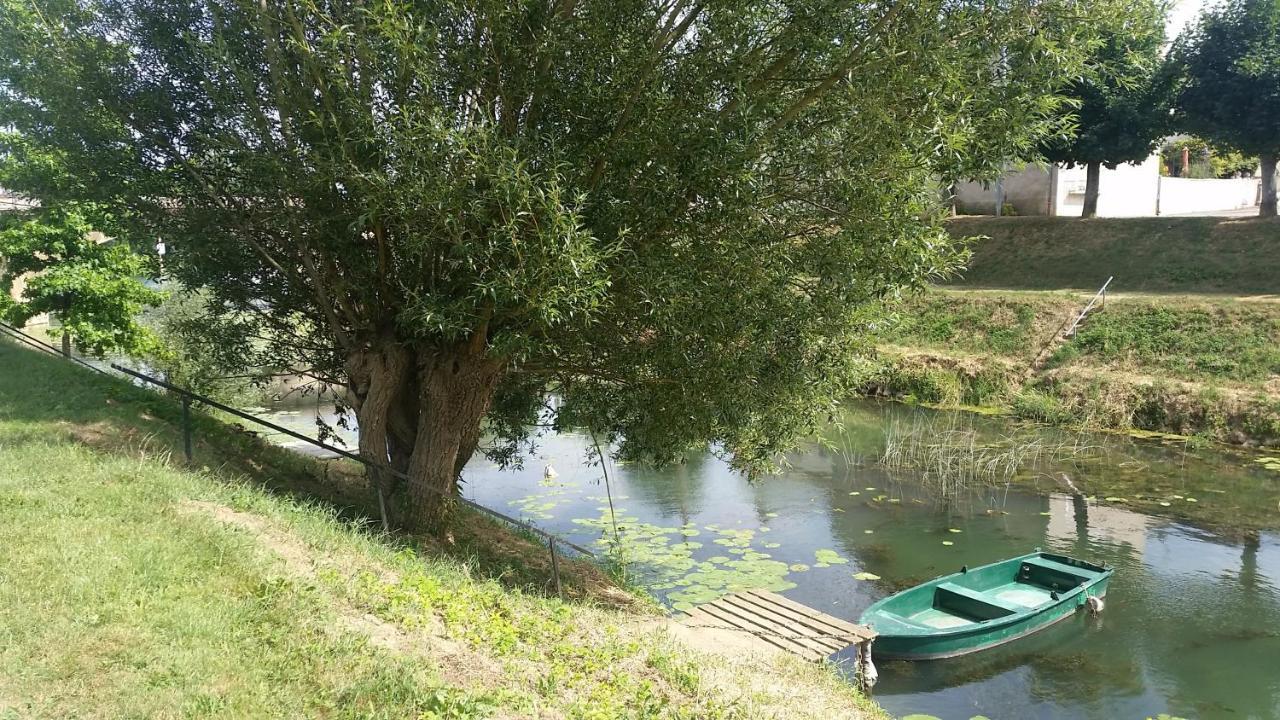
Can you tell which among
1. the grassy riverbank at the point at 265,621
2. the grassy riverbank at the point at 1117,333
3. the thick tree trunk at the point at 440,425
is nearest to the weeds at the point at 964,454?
the grassy riverbank at the point at 1117,333

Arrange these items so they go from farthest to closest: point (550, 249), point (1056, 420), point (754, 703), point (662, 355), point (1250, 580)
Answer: point (1056, 420) < point (1250, 580) < point (662, 355) < point (550, 249) < point (754, 703)

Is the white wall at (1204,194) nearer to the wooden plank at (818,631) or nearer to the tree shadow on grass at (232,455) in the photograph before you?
the wooden plank at (818,631)

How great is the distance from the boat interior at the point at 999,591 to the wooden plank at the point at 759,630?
2.62 metres

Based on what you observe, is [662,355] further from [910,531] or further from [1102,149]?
[1102,149]

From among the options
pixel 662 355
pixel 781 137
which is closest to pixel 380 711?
pixel 662 355

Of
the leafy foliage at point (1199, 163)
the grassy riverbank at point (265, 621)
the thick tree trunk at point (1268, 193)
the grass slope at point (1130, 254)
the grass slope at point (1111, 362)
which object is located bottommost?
the grassy riverbank at point (265, 621)

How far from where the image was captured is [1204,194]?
4069 centimetres

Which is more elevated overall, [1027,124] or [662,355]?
[1027,124]

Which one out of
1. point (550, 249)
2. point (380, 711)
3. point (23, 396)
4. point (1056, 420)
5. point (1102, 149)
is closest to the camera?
point (380, 711)

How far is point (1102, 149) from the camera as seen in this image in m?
30.7

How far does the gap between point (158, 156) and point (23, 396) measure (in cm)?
A: 354

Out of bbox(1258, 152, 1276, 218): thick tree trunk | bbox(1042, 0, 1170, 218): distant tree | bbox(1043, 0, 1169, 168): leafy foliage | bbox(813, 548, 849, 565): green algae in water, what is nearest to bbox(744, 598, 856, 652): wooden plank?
bbox(813, 548, 849, 565): green algae in water

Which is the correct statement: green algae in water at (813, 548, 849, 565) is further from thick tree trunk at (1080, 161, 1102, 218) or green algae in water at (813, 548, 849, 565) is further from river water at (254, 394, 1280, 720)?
thick tree trunk at (1080, 161, 1102, 218)

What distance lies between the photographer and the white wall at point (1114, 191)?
123ft
